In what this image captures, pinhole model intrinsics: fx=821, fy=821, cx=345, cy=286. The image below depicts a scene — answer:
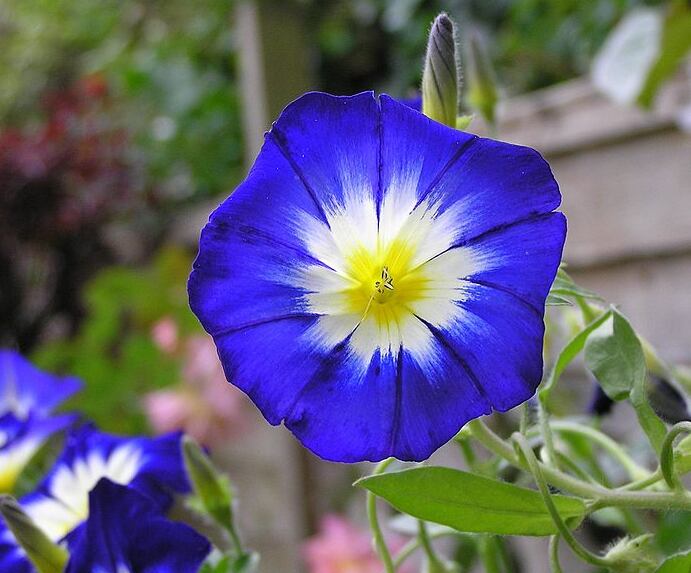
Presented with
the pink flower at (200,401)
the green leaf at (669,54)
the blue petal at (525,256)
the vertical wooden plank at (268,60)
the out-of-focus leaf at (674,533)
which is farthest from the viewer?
the vertical wooden plank at (268,60)

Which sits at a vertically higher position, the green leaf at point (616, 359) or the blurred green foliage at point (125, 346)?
the green leaf at point (616, 359)

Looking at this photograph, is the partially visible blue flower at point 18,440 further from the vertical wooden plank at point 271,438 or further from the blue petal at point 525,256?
the vertical wooden plank at point 271,438

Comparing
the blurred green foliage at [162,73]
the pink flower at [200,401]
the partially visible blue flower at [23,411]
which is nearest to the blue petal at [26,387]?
the partially visible blue flower at [23,411]

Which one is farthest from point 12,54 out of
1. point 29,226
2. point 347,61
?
point 347,61

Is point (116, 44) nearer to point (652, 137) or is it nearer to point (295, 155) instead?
point (652, 137)

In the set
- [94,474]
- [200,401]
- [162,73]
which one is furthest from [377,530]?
[162,73]

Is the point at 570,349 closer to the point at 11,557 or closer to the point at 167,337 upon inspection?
the point at 11,557
